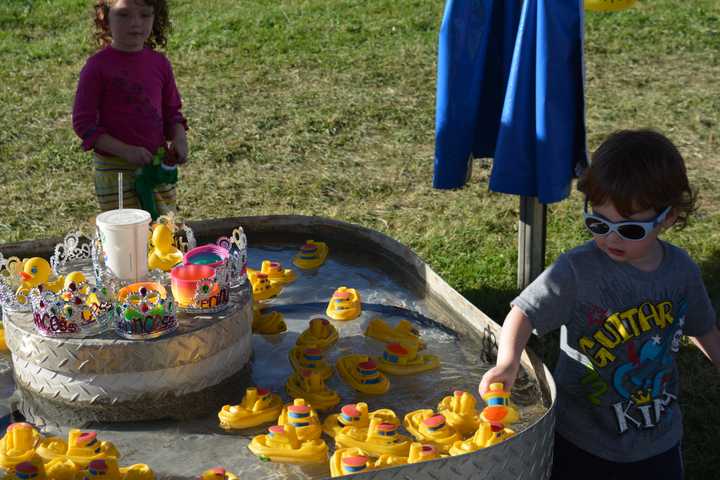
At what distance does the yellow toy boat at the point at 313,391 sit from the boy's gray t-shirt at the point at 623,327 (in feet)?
2.33

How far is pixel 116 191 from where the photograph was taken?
3955 mm

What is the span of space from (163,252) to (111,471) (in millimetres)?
1052

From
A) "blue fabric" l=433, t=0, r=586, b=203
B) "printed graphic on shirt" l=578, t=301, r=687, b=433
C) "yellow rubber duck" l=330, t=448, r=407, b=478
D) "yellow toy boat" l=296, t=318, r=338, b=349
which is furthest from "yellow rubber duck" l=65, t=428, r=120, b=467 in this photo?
"blue fabric" l=433, t=0, r=586, b=203

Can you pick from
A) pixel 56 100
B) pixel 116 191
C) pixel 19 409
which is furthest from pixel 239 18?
pixel 19 409

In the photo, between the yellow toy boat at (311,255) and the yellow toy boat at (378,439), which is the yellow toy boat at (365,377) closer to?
the yellow toy boat at (378,439)

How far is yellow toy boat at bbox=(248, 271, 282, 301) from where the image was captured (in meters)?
3.63

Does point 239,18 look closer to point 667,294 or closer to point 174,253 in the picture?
point 174,253

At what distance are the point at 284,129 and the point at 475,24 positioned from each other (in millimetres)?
2853

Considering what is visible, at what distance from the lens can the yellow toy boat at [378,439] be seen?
2.60 m

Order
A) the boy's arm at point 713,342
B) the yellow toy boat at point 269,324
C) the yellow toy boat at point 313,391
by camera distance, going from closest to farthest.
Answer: the boy's arm at point 713,342, the yellow toy boat at point 313,391, the yellow toy boat at point 269,324

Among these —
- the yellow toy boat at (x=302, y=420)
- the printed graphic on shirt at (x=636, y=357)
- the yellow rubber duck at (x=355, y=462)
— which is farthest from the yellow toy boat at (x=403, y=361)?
the printed graphic on shirt at (x=636, y=357)

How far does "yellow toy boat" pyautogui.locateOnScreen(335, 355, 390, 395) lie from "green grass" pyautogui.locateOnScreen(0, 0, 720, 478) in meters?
0.80

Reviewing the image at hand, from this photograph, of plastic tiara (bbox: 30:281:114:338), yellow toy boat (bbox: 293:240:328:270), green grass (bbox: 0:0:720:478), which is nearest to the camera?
plastic tiara (bbox: 30:281:114:338)

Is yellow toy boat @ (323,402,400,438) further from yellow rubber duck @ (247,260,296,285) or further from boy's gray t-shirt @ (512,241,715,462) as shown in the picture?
yellow rubber duck @ (247,260,296,285)
